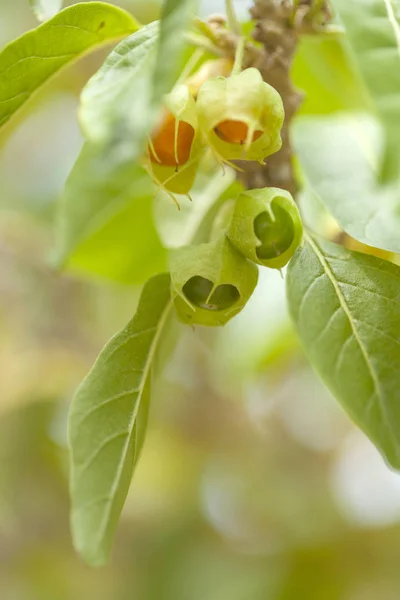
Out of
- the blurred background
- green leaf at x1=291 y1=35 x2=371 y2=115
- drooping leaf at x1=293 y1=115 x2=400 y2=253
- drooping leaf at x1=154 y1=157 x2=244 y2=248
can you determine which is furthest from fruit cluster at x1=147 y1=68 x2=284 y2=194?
the blurred background

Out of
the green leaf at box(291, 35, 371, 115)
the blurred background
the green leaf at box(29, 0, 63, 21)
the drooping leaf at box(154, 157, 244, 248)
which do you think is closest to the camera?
the green leaf at box(29, 0, 63, 21)

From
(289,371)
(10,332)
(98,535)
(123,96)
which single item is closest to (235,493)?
(289,371)

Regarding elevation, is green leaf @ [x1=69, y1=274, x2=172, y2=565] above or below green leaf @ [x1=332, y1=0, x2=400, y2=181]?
below

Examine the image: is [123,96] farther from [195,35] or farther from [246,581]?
[246,581]

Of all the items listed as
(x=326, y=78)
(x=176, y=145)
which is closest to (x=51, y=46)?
(x=176, y=145)

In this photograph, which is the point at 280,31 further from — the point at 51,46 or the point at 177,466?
the point at 177,466

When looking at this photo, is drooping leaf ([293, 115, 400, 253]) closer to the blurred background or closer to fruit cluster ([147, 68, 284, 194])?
fruit cluster ([147, 68, 284, 194])

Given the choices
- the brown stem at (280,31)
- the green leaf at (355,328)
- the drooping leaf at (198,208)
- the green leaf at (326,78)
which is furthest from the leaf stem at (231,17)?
the green leaf at (326,78)

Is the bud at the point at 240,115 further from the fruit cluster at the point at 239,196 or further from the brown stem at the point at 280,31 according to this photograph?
the brown stem at the point at 280,31
